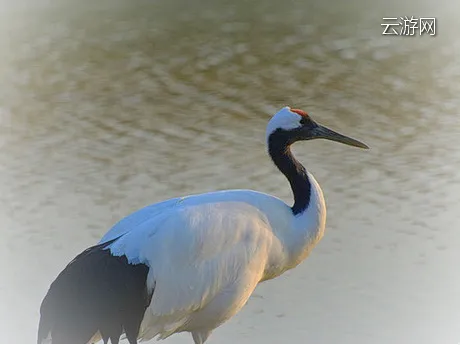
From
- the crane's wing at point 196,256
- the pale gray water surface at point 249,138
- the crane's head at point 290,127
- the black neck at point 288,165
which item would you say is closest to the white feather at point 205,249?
the crane's wing at point 196,256

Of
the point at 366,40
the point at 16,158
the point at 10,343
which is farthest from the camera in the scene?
the point at 366,40

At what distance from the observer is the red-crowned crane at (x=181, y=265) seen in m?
4.59

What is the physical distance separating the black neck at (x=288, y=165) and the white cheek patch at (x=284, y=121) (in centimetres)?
2

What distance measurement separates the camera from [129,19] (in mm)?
11422

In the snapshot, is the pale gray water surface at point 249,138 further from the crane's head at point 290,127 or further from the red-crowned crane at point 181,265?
the crane's head at point 290,127

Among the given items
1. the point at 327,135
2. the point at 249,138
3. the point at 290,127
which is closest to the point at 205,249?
the point at 290,127

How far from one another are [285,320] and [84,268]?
149 centimetres

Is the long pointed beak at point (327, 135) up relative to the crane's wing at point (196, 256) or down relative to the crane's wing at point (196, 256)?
up

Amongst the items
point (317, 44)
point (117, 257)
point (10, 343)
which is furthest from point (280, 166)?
point (317, 44)

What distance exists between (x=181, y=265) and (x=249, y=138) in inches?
139

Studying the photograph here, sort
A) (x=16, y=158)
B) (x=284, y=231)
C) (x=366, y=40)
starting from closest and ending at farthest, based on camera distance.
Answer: (x=284, y=231), (x=16, y=158), (x=366, y=40)

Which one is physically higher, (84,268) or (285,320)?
(84,268)

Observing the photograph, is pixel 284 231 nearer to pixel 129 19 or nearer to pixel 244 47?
pixel 244 47

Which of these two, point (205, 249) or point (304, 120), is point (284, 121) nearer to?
Result: point (304, 120)
